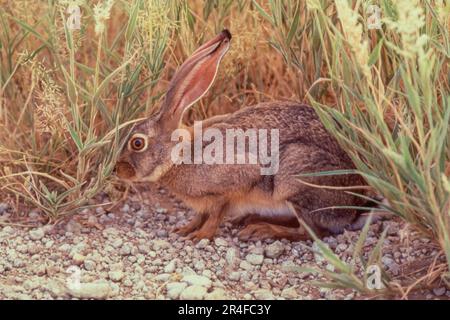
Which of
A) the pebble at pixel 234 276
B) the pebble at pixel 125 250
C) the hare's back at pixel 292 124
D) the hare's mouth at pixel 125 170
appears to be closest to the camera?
the pebble at pixel 234 276

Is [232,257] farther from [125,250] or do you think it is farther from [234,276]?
[125,250]

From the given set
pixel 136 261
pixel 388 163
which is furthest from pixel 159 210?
pixel 388 163

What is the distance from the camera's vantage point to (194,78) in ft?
13.7

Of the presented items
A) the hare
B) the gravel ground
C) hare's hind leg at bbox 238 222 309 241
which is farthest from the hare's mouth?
hare's hind leg at bbox 238 222 309 241

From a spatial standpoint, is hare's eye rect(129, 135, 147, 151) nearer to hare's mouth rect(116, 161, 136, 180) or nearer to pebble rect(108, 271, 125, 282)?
hare's mouth rect(116, 161, 136, 180)

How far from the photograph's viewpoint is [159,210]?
4602mm

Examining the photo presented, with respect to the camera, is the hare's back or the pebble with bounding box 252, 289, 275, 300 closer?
the pebble with bounding box 252, 289, 275, 300

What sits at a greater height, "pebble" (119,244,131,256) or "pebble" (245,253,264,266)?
"pebble" (119,244,131,256)

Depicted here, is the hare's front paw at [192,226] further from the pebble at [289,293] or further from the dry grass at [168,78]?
the pebble at [289,293]

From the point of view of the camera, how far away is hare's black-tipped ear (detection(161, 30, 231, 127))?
412cm

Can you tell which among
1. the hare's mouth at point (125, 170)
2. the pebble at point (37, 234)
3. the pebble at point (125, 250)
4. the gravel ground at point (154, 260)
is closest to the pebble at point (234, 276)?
the gravel ground at point (154, 260)

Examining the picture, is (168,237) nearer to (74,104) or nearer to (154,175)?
(154,175)

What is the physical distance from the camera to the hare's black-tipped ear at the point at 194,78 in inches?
162

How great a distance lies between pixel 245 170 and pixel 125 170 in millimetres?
596
